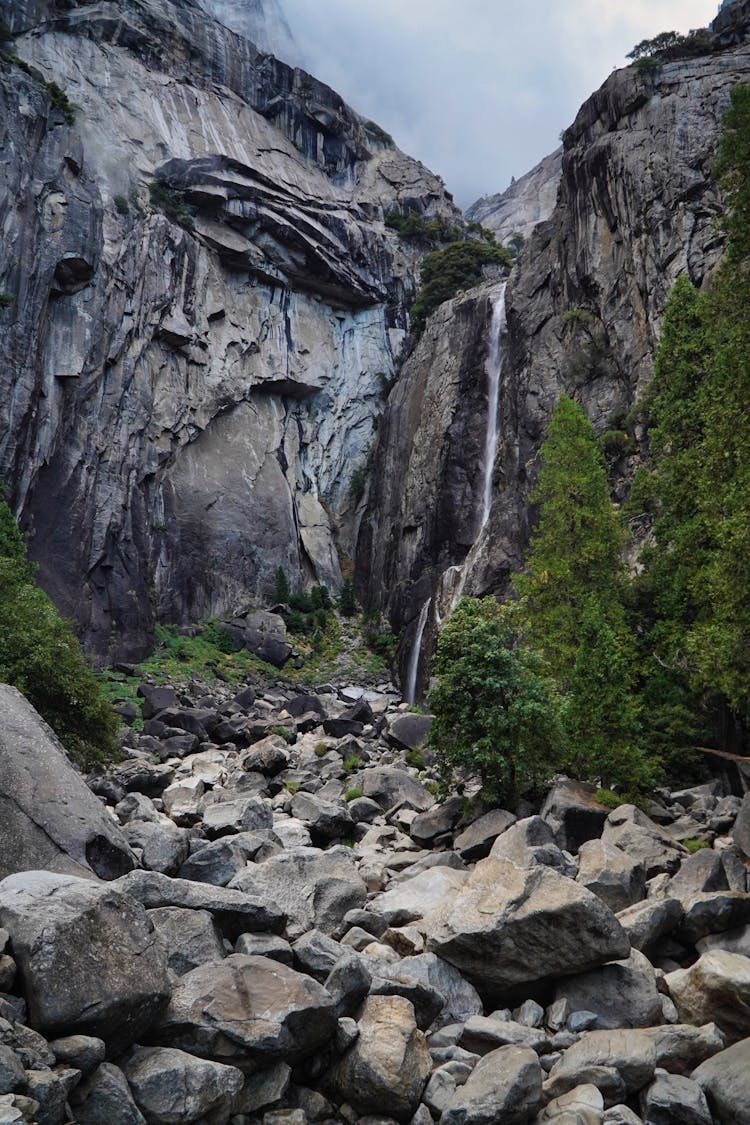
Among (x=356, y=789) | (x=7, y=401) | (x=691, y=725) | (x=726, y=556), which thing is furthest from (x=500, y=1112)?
(x=7, y=401)

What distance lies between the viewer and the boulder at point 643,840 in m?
11.5

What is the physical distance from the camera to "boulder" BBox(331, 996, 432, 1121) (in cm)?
637

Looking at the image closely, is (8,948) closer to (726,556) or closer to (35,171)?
(726,556)

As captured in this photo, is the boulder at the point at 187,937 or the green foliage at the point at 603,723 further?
the green foliage at the point at 603,723

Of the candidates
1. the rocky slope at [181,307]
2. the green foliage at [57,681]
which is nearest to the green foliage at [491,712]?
the green foliage at [57,681]

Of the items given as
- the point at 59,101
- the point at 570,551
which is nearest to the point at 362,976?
the point at 570,551

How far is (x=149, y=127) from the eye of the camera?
57.9 m

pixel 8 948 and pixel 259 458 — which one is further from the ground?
pixel 259 458

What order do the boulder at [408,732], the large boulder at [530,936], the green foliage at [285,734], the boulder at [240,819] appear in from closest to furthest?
the large boulder at [530,936] → the boulder at [240,819] → the boulder at [408,732] → the green foliage at [285,734]

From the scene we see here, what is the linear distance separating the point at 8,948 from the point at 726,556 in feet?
38.2

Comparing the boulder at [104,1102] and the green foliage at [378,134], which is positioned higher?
the green foliage at [378,134]

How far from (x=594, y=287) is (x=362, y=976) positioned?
36928 millimetres

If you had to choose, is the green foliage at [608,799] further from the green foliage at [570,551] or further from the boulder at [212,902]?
the boulder at [212,902]

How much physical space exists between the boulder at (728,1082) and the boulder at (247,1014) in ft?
10.8
